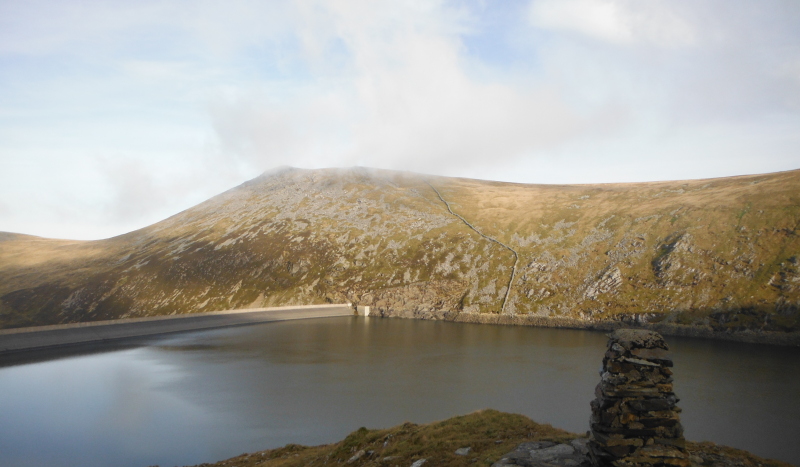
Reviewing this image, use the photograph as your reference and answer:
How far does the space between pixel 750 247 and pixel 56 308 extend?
189502 millimetres

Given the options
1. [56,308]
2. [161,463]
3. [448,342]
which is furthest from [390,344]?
[56,308]

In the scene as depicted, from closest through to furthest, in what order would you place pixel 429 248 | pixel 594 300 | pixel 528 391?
pixel 528 391
pixel 594 300
pixel 429 248

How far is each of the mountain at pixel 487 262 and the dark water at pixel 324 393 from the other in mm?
16610

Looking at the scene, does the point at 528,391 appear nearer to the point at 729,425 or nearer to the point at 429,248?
the point at 729,425

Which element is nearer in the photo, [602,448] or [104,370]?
[602,448]

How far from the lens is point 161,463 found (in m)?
37.8

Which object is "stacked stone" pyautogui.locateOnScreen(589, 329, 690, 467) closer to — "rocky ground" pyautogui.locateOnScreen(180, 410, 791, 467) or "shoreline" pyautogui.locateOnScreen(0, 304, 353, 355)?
"rocky ground" pyautogui.locateOnScreen(180, 410, 791, 467)

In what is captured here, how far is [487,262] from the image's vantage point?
5172 inches

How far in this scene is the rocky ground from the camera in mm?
20969

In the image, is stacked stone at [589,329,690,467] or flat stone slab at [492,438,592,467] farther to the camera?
flat stone slab at [492,438,592,467]

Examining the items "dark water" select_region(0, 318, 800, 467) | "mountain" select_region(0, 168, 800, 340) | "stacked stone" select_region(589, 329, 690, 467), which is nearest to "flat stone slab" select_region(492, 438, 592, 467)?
"stacked stone" select_region(589, 329, 690, 467)

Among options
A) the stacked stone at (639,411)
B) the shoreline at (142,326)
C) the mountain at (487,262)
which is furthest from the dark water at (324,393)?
the stacked stone at (639,411)

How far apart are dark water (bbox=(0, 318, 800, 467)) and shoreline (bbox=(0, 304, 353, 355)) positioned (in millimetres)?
13694

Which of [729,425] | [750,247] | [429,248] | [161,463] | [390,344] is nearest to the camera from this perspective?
[161,463]
